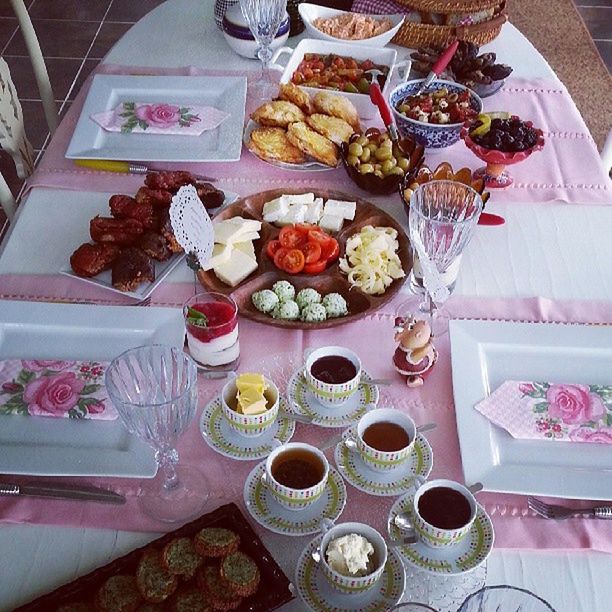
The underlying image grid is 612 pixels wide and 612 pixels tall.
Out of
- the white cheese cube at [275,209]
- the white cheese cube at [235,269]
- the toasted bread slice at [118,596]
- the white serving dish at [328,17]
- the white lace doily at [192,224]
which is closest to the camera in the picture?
the toasted bread slice at [118,596]

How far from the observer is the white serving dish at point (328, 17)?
1934 mm

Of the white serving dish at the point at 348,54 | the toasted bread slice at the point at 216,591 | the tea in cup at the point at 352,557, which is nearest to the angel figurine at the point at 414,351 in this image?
the tea in cup at the point at 352,557

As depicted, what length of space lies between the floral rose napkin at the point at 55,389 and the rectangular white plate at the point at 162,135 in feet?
1.95

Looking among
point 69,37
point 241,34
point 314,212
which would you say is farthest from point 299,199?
point 69,37

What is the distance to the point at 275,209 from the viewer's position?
1.45m

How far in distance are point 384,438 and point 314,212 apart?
21.9 inches

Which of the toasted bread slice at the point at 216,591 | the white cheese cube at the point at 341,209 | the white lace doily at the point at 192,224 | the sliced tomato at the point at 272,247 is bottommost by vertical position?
the white cheese cube at the point at 341,209

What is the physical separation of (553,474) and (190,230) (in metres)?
0.67

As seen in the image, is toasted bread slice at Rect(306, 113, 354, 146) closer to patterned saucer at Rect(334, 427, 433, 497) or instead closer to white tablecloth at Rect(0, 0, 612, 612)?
white tablecloth at Rect(0, 0, 612, 612)

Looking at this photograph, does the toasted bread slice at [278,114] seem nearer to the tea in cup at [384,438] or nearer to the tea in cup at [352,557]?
the tea in cup at [384,438]

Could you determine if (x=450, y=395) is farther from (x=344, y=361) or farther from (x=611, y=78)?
(x=611, y=78)

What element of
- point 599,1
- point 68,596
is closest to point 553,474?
point 68,596

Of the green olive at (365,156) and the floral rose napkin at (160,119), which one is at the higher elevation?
the green olive at (365,156)

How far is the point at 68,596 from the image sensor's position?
89 cm
